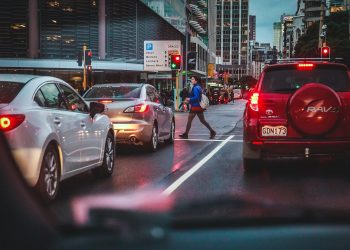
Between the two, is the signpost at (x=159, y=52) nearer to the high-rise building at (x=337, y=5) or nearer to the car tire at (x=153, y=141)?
the car tire at (x=153, y=141)

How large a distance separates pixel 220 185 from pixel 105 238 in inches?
223

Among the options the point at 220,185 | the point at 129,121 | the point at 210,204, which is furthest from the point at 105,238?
the point at 129,121

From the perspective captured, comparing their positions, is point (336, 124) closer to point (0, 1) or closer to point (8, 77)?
point (8, 77)

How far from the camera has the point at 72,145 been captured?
7.25m

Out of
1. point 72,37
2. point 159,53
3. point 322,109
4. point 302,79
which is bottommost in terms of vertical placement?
point 322,109

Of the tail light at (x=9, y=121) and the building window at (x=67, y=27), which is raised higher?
the building window at (x=67, y=27)

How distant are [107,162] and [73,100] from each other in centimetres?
133

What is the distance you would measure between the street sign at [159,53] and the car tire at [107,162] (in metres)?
30.1

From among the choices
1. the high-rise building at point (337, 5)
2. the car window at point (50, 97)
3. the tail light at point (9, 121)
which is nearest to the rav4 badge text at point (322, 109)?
the car window at point (50, 97)

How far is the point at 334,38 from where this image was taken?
7731 cm

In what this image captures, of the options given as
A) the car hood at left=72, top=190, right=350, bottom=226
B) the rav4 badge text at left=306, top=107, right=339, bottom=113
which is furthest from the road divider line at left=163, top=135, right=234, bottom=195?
the car hood at left=72, top=190, right=350, bottom=226

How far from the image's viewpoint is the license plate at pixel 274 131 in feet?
28.6

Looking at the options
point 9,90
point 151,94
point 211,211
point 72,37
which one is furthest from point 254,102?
point 72,37

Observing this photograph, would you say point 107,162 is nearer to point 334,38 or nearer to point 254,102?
point 254,102
